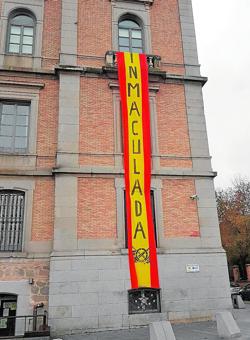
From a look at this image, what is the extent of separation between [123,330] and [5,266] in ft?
14.6

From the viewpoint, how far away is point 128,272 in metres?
12.2

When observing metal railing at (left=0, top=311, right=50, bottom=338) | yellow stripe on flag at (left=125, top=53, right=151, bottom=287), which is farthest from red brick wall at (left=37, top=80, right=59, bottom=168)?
metal railing at (left=0, top=311, right=50, bottom=338)

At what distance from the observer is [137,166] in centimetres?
1330

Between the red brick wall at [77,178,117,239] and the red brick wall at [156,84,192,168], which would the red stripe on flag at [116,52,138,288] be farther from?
the red brick wall at [156,84,192,168]

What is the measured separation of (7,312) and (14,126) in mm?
6837

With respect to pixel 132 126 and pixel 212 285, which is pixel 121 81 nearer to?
pixel 132 126

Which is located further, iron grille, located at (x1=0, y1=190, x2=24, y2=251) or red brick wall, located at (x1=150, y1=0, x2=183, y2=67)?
red brick wall, located at (x1=150, y1=0, x2=183, y2=67)

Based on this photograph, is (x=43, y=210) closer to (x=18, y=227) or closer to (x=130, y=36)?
(x=18, y=227)

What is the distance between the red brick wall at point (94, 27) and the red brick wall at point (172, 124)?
130 inches

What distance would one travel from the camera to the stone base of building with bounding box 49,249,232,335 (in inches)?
450

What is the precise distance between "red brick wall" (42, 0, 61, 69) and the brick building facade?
0.05 meters

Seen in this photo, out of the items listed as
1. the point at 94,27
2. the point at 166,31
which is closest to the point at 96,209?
the point at 94,27

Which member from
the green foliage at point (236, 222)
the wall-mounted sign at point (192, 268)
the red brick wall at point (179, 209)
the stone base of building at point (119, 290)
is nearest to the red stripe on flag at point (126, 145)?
the stone base of building at point (119, 290)

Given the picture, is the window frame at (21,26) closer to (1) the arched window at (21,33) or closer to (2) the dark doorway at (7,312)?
(1) the arched window at (21,33)
